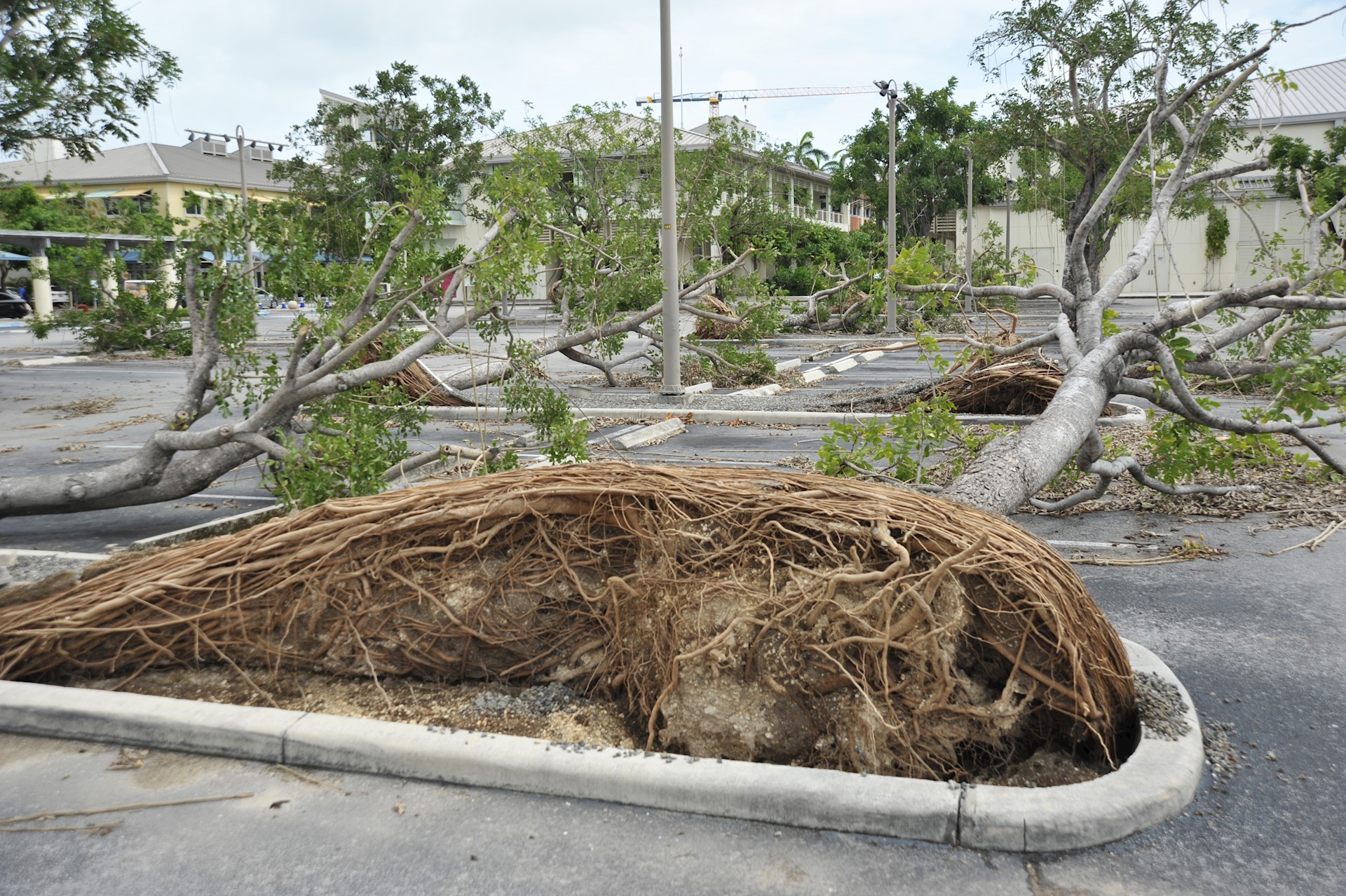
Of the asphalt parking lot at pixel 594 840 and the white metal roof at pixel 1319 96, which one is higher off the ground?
the white metal roof at pixel 1319 96

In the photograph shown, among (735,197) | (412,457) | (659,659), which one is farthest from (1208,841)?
(735,197)

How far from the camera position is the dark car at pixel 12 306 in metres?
47.3

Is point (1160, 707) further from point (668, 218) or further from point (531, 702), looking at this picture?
point (668, 218)

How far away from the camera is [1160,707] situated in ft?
12.9

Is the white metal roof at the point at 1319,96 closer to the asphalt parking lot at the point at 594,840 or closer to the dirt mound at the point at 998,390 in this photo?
the dirt mound at the point at 998,390

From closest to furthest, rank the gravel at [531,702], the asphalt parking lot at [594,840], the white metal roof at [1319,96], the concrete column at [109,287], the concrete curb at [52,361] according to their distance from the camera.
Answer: the asphalt parking lot at [594,840] → the gravel at [531,702] → the concrete column at [109,287] → the concrete curb at [52,361] → the white metal roof at [1319,96]

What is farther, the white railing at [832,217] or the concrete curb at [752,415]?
the white railing at [832,217]

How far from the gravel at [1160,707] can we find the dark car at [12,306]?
53087 millimetres

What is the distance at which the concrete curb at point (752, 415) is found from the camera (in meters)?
12.4

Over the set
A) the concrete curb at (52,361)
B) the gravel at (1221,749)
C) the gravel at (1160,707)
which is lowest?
the gravel at (1221,749)

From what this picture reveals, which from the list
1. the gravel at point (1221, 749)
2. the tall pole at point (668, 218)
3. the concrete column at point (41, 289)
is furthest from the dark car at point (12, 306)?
the gravel at point (1221, 749)

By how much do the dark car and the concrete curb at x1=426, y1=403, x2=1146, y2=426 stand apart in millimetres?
42499

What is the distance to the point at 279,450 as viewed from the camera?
6.75 metres

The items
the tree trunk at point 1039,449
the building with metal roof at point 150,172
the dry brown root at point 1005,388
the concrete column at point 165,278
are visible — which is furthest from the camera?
the building with metal roof at point 150,172
